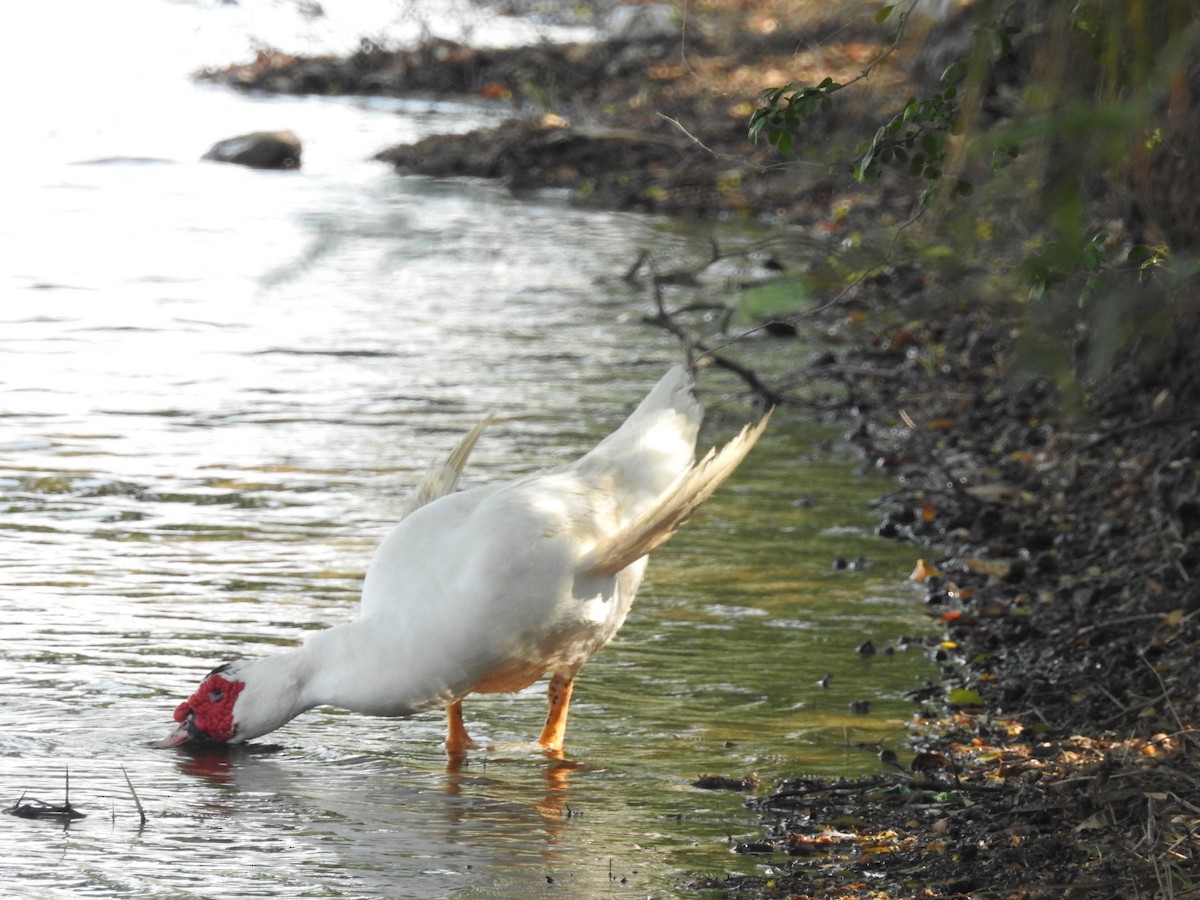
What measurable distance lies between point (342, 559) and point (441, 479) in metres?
0.92

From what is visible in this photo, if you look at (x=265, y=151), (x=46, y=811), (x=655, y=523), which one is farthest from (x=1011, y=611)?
(x=265, y=151)

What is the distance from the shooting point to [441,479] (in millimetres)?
5680

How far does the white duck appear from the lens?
4531mm

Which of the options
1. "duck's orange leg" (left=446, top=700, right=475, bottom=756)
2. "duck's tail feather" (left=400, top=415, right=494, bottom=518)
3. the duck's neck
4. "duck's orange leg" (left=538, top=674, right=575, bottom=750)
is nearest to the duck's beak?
the duck's neck

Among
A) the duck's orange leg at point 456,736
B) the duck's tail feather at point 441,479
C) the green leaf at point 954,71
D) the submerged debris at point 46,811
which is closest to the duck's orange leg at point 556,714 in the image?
the duck's orange leg at point 456,736

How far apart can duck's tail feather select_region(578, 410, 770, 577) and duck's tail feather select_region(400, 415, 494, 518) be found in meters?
0.92

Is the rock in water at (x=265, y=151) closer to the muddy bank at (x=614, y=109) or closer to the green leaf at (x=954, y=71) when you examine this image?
the muddy bank at (x=614, y=109)

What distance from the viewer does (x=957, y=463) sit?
7.81 metres

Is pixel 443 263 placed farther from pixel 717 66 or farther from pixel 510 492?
pixel 717 66

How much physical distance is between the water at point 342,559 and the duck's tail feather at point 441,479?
0.52m

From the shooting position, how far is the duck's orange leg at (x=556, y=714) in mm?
4988

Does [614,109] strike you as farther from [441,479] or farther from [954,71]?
[954,71]

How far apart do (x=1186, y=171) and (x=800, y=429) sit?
268cm

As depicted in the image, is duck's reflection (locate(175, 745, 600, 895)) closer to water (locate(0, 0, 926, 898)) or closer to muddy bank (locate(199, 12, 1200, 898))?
water (locate(0, 0, 926, 898))
